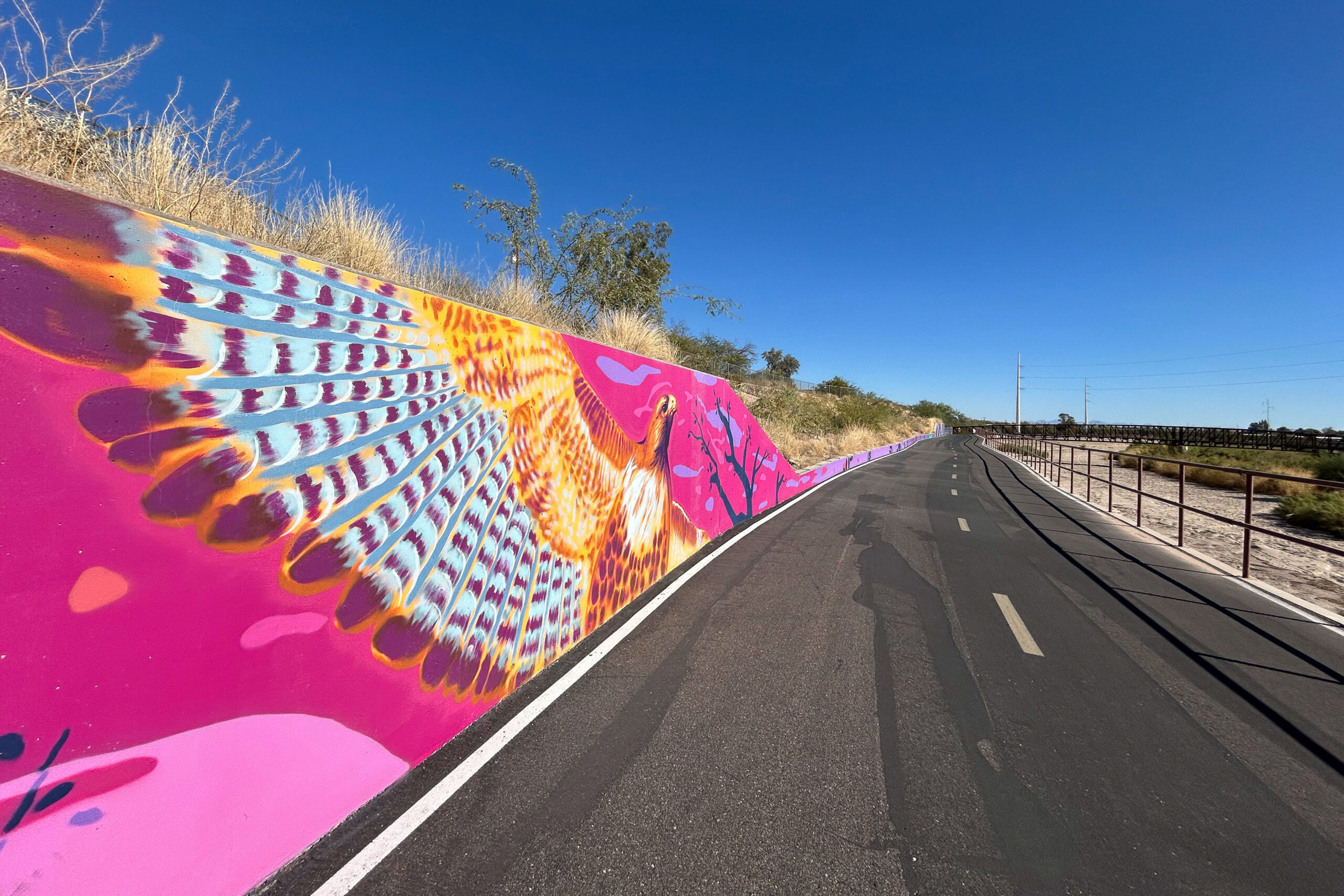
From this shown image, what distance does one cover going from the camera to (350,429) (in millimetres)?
2244

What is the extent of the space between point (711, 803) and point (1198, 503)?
1765cm

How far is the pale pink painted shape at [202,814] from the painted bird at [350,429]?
1.53 ft

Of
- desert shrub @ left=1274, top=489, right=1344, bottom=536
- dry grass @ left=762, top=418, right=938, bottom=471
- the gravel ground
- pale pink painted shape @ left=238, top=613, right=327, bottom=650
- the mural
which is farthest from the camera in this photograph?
dry grass @ left=762, top=418, right=938, bottom=471

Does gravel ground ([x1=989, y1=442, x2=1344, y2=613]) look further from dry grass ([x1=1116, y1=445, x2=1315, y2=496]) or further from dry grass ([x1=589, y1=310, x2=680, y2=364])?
dry grass ([x1=589, y1=310, x2=680, y2=364])

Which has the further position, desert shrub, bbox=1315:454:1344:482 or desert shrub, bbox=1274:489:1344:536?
desert shrub, bbox=1315:454:1344:482

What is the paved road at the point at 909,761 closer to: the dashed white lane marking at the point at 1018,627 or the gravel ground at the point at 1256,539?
the dashed white lane marking at the point at 1018,627

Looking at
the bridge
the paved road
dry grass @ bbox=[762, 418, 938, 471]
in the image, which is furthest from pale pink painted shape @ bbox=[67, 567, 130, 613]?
the bridge

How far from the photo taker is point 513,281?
6.88m

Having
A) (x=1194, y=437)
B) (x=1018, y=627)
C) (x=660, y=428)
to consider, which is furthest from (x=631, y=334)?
(x=1194, y=437)

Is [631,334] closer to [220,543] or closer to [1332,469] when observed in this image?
[220,543]

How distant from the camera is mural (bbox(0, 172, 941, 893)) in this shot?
4.60 feet

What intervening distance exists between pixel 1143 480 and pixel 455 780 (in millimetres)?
26940

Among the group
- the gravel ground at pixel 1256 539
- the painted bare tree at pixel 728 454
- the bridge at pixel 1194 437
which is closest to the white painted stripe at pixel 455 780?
the painted bare tree at pixel 728 454

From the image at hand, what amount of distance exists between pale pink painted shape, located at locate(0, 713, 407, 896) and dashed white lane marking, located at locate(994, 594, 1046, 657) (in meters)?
4.56
